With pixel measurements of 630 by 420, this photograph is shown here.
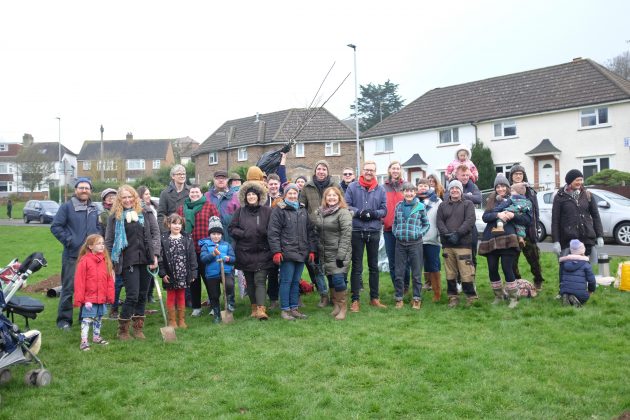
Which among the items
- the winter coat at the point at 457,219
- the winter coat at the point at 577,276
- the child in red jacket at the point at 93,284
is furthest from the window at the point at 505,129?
the child in red jacket at the point at 93,284

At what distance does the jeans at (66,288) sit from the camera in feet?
25.6

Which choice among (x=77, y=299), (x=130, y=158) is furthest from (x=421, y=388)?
(x=130, y=158)

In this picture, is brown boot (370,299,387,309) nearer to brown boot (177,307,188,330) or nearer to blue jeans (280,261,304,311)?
blue jeans (280,261,304,311)

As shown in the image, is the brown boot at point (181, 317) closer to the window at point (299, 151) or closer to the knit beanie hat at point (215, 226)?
the knit beanie hat at point (215, 226)

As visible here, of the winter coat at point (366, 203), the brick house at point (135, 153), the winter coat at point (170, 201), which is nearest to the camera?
the winter coat at point (366, 203)

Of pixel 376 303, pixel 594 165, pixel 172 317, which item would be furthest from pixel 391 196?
pixel 594 165

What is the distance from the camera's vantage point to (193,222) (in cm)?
841

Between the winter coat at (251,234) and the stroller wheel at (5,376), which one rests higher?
the winter coat at (251,234)

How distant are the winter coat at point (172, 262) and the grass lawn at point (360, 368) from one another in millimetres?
725

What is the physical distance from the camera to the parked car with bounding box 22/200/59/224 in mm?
34625

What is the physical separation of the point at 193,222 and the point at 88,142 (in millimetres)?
85401

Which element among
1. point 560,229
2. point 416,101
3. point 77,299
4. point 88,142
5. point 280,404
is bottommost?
point 280,404

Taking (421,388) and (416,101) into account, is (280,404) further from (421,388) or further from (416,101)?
(416,101)

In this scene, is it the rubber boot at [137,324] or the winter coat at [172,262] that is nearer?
the rubber boot at [137,324]
